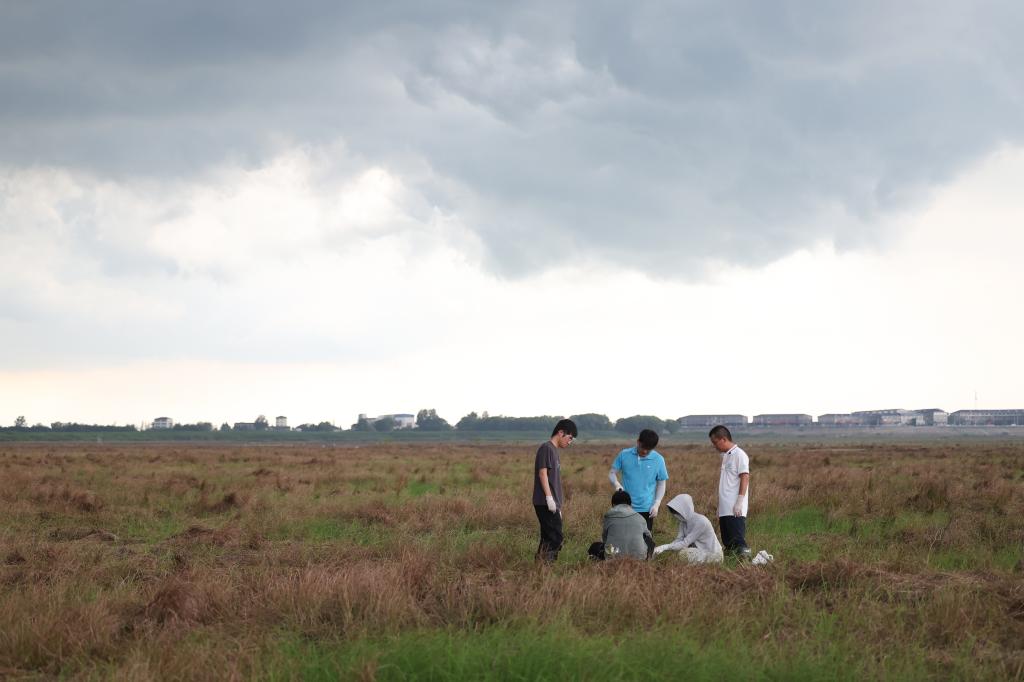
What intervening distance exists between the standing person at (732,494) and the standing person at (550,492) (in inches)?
83.6

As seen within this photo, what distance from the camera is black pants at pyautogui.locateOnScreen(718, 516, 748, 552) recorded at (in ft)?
35.5

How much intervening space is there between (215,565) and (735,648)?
283 inches

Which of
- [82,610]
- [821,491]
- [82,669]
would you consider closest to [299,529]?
[82,610]

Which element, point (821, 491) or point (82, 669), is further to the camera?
point (821, 491)

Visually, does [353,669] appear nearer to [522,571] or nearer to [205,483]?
[522,571]

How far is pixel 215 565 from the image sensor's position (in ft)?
35.8

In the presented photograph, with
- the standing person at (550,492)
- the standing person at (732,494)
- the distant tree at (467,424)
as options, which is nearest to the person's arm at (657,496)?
the standing person at (732,494)

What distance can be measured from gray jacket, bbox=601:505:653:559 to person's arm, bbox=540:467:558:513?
677 millimetres

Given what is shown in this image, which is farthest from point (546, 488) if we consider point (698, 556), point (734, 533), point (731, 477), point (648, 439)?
point (734, 533)

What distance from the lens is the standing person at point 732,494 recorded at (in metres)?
10.7

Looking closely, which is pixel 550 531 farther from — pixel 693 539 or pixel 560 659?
pixel 560 659

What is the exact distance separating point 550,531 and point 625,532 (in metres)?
0.91

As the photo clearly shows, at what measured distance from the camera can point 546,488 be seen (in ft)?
32.8

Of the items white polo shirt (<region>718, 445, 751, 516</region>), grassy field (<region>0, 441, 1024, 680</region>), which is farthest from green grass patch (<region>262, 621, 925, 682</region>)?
white polo shirt (<region>718, 445, 751, 516</region>)
